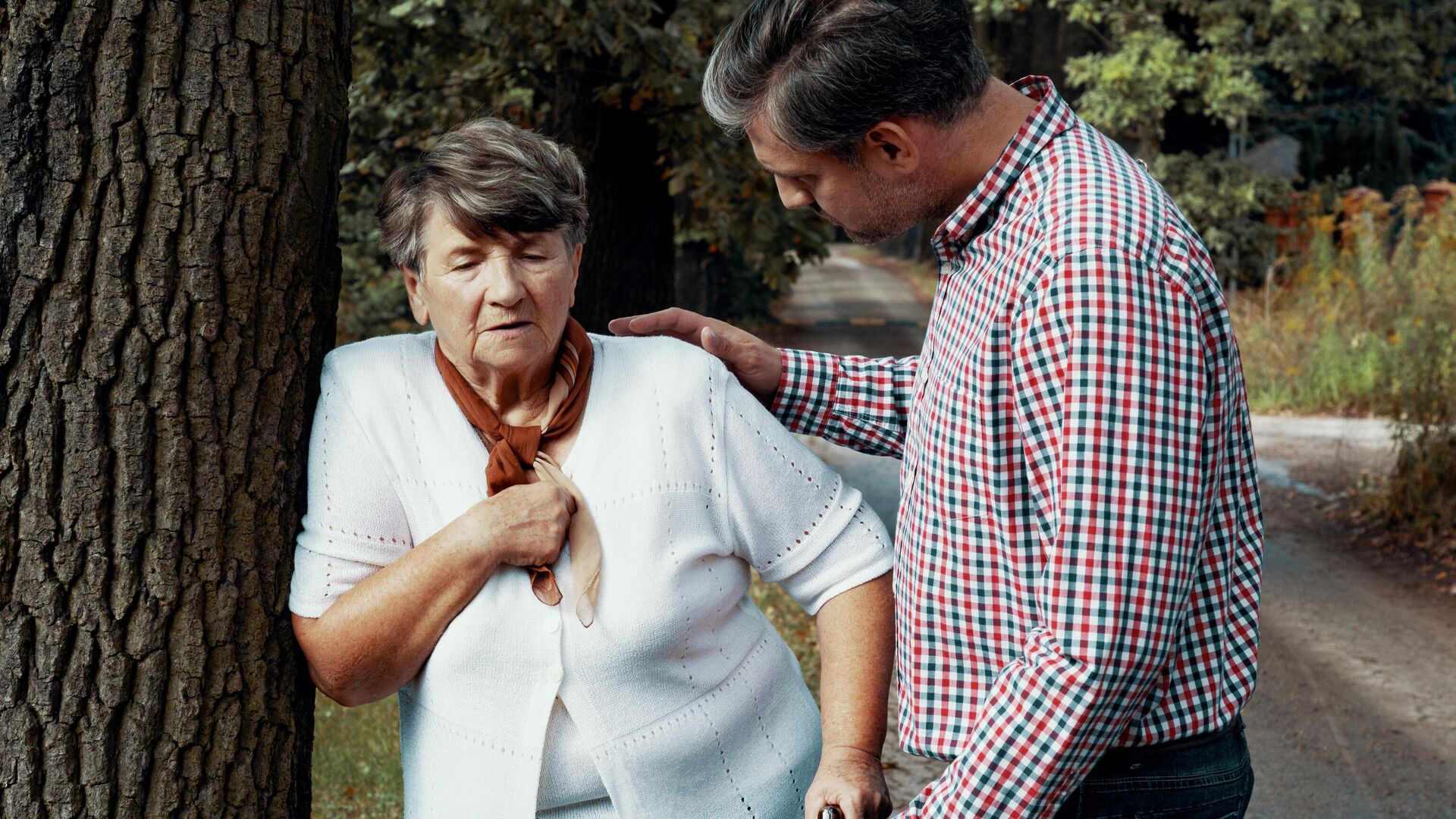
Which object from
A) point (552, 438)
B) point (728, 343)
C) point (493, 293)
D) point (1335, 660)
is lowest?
point (1335, 660)

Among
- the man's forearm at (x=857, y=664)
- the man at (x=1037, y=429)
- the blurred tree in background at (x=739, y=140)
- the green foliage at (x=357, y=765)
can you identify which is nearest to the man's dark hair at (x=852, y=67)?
the man at (x=1037, y=429)

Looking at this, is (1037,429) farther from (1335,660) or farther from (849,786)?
(1335,660)

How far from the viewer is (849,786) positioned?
214 cm

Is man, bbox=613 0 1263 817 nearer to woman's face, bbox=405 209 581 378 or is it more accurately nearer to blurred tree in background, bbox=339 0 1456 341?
woman's face, bbox=405 209 581 378

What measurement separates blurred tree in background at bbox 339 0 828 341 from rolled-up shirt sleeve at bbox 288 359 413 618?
453 centimetres

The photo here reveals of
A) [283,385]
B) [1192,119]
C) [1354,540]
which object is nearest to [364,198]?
[1354,540]

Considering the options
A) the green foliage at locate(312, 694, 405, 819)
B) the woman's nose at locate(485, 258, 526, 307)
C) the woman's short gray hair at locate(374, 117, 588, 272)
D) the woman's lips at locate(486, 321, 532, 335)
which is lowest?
the green foliage at locate(312, 694, 405, 819)

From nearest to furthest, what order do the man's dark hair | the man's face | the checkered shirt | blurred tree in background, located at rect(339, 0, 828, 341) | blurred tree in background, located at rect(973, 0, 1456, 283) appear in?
the checkered shirt, the man's dark hair, the man's face, blurred tree in background, located at rect(339, 0, 828, 341), blurred tree in background, located at rect(973, 0, 1456, 283)

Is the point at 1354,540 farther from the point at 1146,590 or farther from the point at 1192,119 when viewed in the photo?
the point at 1192,119

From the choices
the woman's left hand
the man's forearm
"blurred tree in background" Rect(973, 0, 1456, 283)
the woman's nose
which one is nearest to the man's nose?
the woman's nose

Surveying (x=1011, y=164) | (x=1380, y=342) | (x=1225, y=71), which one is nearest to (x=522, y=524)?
(x=1011, y=164)

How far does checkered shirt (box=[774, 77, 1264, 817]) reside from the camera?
161 cm

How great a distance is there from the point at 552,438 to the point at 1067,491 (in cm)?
93

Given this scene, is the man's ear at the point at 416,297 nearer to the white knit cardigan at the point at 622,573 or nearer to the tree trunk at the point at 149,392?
the white knit cardigan at the point at 622,573
